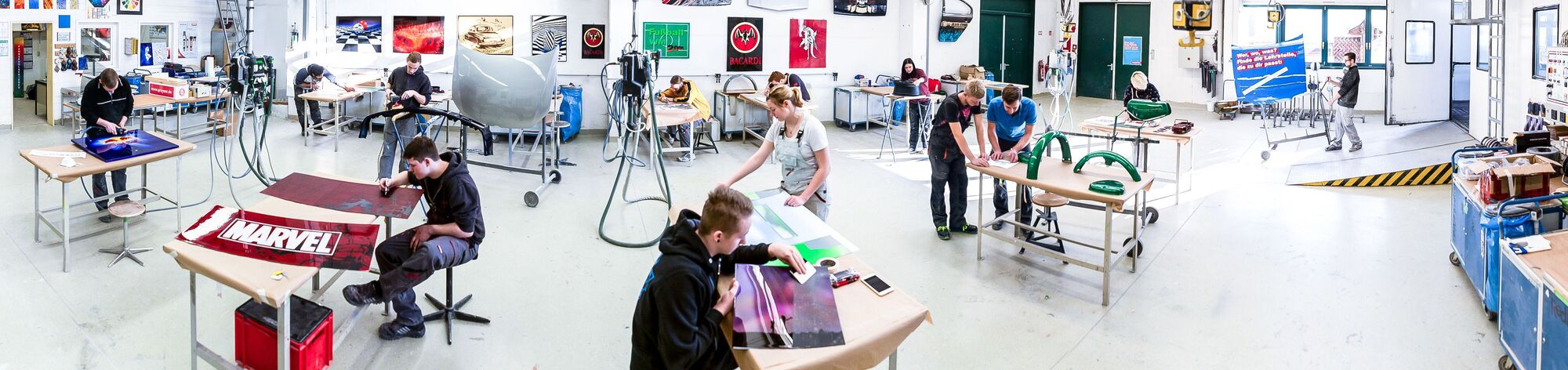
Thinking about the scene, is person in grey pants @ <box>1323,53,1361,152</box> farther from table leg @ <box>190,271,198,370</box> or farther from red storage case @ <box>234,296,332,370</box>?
table leg @ <box>190,271,198,370</box>

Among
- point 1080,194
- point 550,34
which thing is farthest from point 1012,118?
point 550,34

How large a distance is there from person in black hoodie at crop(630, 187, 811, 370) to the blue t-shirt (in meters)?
3.79

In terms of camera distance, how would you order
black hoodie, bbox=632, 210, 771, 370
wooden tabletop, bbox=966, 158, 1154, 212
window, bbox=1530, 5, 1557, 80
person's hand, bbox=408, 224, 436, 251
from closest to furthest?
black hoodie, bbox=632, 210, 771, 370 < person's hand, bbox=408, 224, 436, 251 < wooden tabletop, bbox=966, 158, 1154, 212 < window, bbox=1530, 5, 1557, 80

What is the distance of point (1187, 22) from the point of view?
559 inches

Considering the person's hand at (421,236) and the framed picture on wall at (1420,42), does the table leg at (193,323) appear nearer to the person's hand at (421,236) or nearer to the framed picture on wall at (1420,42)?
the person's hand at (421,236)

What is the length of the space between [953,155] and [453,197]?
3262mm

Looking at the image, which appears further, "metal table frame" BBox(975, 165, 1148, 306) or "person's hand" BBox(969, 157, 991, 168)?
"person's hand" BBox(969, 157, 991, 168)

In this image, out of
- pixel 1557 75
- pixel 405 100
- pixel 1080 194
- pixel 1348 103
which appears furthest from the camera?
pixel 1348 103

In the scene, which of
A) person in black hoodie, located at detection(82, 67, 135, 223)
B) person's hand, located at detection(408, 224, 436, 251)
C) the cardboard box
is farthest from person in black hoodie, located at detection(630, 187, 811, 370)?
person in black hoodie, located at detection(82, 67, 135, 223)

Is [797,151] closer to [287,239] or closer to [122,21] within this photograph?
[287,239]

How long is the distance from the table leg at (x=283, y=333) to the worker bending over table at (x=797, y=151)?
194 cm

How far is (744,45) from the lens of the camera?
12086mm

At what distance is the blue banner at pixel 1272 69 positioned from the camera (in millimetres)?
10367

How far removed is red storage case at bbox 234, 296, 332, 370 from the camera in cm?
359
